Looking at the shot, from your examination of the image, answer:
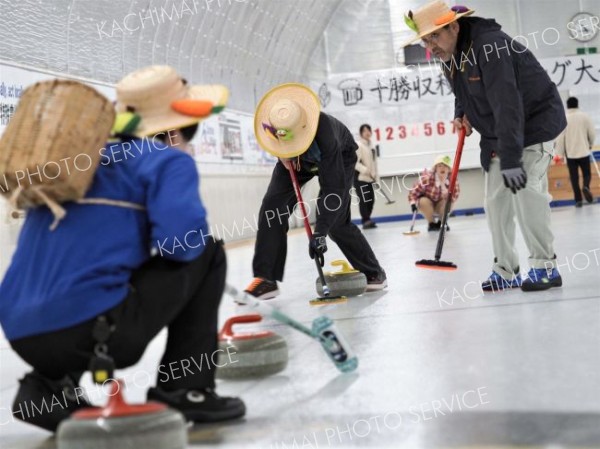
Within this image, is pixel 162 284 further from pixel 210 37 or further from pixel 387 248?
pixel 210 37

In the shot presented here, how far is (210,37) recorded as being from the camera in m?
15.1

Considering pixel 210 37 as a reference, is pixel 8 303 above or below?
below

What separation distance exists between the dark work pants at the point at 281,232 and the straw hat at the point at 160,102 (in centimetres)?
326

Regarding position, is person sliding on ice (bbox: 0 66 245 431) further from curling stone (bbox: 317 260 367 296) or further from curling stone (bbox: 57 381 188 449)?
curling stone (bbox: 317 260 367 296)

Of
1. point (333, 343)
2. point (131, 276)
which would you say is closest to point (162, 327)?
point (131, 276)

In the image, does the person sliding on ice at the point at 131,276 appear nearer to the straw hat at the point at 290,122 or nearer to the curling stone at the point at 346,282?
the straw hat at the point at 290,122

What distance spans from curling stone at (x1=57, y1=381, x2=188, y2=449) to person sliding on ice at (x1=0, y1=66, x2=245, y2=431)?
0.33m

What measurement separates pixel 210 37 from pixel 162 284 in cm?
1286

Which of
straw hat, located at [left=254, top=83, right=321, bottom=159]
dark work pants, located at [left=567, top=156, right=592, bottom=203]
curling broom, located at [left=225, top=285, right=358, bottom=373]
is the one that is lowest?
dark work pants, located at [left=567, top=156, right=592, bottom=203]

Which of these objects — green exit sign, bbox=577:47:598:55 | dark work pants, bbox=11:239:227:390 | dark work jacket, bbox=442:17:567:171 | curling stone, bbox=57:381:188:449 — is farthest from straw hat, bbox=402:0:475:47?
green exit sign, bbox=577:47:598:55

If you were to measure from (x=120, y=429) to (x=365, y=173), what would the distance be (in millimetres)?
13053

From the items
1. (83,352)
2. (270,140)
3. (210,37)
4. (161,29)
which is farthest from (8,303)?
(210,37)

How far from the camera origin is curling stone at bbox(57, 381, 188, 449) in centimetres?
219

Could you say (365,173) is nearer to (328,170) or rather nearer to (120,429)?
(328,170)
